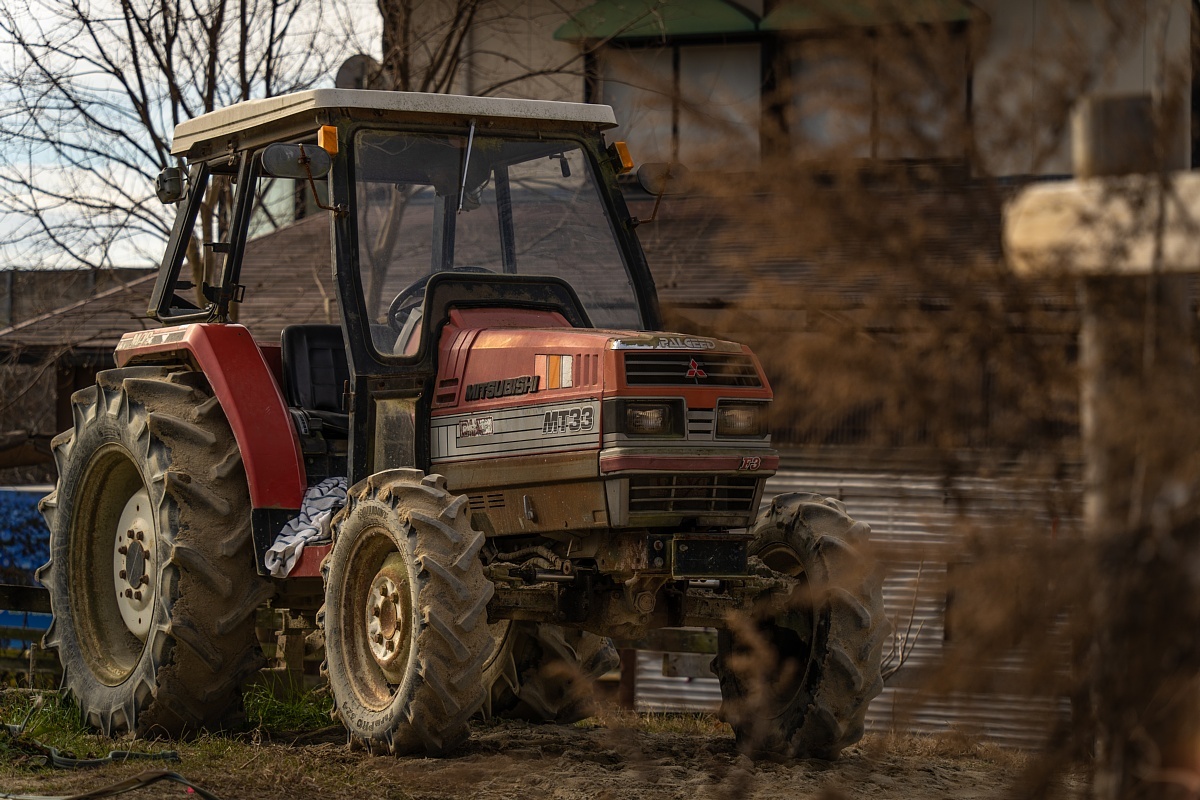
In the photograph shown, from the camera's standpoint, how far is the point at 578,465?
6473mm

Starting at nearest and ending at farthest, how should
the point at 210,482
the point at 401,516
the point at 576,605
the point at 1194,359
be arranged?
the point at 1194,359, the point at 401,516, the point at 576,605, the point at 210,482

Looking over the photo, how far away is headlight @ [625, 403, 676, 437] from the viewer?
6371mm

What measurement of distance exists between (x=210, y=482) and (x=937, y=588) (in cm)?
443

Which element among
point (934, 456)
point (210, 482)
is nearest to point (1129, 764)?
point (934, 456)

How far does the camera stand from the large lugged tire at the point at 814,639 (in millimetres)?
6754

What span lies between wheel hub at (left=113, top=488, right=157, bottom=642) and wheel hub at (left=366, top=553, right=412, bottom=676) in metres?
1.53

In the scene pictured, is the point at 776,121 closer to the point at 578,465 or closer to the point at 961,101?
the point at 961,101

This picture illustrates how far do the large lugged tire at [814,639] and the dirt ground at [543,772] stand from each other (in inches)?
6.1

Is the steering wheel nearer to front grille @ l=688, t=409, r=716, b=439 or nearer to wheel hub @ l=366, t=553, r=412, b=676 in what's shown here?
wheel hub @ l=366, t=553, r=412, b=676

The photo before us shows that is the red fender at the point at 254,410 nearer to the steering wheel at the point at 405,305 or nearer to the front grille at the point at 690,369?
the steering wheel at the point at 405,305

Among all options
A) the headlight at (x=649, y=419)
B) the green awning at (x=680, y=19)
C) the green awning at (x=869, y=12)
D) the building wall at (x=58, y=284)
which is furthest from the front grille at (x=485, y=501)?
the green awning at (x=680, y=19)

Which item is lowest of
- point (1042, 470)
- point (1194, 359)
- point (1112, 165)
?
point (1042, 470)

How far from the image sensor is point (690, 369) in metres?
6.50

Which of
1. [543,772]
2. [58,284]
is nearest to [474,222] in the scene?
[543,772]
